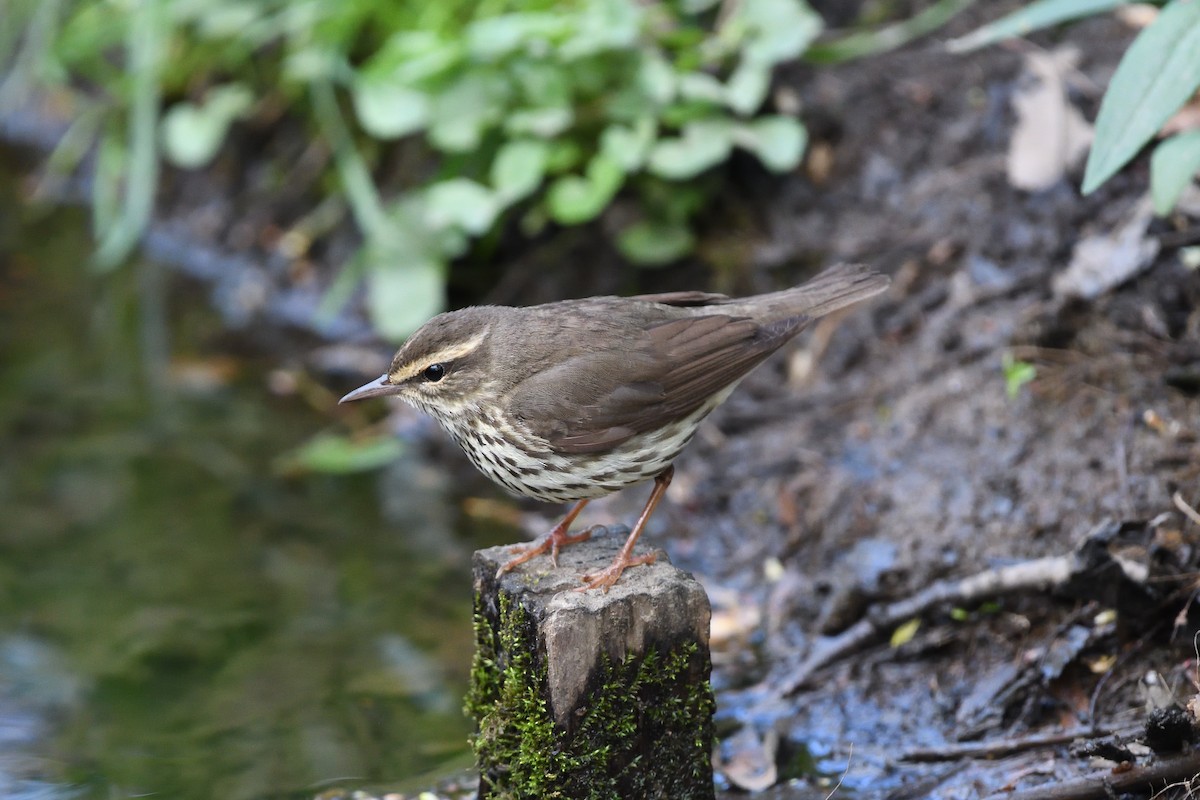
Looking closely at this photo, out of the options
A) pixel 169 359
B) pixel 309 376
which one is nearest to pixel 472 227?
pixel 309 376

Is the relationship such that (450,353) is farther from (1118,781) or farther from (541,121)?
(541,121)

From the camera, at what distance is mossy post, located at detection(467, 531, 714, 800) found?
137 inches

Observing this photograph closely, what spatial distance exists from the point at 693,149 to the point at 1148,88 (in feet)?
10.2

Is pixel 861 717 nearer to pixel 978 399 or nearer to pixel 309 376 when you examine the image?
pixel 978 399

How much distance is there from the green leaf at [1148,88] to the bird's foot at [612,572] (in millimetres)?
1608

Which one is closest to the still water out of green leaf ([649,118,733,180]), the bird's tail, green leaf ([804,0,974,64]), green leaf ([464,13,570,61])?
the bird's tail

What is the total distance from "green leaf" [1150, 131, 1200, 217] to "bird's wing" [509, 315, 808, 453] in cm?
118

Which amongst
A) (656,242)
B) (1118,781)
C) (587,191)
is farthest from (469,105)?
(1118,781)

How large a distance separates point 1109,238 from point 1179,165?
5.41 ft

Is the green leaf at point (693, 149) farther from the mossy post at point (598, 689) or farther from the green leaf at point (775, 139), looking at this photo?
the mossy post at point (598, 689)

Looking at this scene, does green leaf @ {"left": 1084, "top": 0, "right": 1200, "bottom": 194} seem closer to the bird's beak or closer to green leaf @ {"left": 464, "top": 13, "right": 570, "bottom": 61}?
the bird's beak

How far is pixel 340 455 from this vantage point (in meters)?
6.97

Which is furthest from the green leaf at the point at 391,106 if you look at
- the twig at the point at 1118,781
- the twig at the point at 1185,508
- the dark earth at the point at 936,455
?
the twig at the point at 1118,781

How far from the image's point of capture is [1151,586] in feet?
13.1
